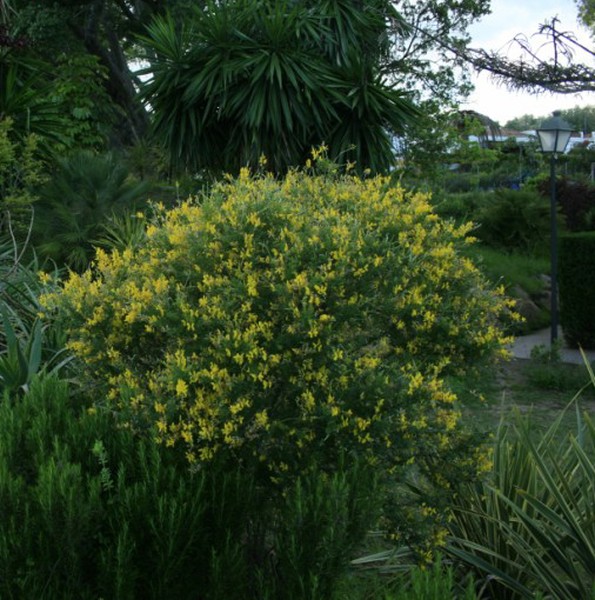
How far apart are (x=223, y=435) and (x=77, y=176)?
7.11 metres

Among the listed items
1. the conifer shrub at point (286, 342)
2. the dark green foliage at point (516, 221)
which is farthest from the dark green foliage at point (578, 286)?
the conifer shrub at point (286, 342)

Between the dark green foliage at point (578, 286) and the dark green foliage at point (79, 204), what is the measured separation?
5.64 meters

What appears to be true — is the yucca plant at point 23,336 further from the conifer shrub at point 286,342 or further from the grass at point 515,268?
the grass at point 515,268

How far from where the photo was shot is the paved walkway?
433 inches

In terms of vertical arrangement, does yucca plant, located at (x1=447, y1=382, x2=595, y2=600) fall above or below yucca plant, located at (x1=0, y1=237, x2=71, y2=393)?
below

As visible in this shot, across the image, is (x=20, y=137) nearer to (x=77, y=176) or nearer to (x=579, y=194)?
(x=77, y=176)

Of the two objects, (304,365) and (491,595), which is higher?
(304,365)

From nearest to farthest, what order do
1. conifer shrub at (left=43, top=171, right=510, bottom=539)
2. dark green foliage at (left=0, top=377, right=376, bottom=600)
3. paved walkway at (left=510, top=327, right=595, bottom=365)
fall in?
dark green foliage at (left=0, top=377, right=376, bottom=600), conifer shrub at (left=43, top=171, right=510, bottom=539), paved walkway at (left=510, top=327, right=595, bottom=365)

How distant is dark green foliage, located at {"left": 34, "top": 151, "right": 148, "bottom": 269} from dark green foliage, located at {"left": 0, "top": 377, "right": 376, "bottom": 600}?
6305 mm

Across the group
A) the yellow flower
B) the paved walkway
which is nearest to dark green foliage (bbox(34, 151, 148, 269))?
the paved walkway

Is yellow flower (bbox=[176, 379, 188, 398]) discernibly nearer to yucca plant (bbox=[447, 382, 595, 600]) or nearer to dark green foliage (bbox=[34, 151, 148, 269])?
yucca plant (bbox=[447, 382, 595, 600])

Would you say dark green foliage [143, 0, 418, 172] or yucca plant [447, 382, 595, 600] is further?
dark green foliage [143, 0, 418, 172]

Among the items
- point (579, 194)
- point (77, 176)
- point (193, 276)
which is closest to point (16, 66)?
point (77, 176)

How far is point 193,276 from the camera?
3.59 meters
